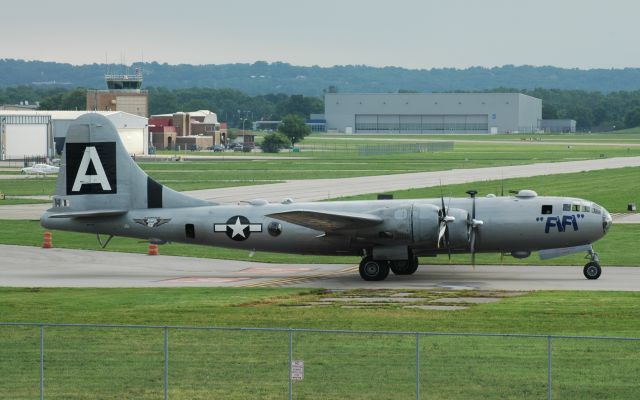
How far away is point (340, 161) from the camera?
150 metres

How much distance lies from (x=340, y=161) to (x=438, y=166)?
20.8 metres

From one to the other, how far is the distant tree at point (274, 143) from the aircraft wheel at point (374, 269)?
5742 inches

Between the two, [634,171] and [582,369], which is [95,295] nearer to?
[582,369]

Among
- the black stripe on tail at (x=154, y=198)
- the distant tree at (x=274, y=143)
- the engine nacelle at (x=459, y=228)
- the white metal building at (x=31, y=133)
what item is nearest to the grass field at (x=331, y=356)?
the engine nacelle at (x=459, y=228)

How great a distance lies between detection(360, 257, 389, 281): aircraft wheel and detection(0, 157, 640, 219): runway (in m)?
34.7

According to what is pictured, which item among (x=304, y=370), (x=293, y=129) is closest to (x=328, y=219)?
(x=304, y=370)

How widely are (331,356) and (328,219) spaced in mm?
18644

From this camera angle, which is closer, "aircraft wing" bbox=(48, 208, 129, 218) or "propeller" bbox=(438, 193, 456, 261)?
"propeller" bbox=(438, 193, 456, 261)

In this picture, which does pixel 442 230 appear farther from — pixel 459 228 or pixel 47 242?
pixel 47 242

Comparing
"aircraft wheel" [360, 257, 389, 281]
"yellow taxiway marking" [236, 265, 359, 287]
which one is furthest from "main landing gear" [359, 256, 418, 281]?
"yellow taxiway marking" [236, 265, 359, 287]

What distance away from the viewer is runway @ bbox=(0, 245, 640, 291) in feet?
138

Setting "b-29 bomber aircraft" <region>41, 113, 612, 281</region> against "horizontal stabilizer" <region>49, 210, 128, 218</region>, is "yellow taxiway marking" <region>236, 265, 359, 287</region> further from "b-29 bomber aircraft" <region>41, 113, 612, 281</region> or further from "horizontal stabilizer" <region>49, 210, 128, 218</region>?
"horizontal stabilizer" <region>49, 210, 128, 218</region>

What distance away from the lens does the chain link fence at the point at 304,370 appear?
2142 cm

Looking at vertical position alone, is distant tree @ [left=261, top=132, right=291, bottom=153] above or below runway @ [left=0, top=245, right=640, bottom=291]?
above
